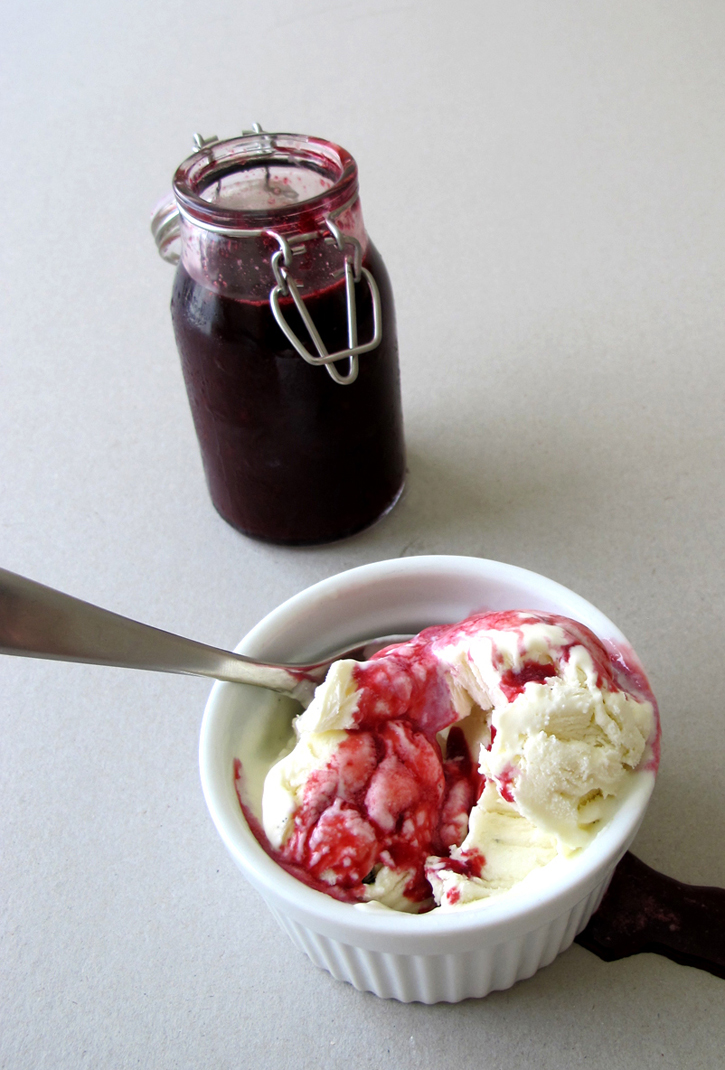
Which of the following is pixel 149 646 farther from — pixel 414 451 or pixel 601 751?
pixel 414 451

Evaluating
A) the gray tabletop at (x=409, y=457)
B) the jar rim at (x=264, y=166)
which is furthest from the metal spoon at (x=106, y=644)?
the jar rim at (x=264, y=166)

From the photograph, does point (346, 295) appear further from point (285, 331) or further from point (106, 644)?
point (106, 644)

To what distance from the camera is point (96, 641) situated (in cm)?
60

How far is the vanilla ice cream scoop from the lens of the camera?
0.59 m

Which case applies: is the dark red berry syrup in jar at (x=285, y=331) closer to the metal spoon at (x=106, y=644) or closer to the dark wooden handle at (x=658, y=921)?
the metal spoon at (x=106, y=644)

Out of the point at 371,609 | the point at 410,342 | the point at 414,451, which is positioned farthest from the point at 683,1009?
the point at 410,342

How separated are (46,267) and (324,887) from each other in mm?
1126

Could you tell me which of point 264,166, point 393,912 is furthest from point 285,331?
point 393,912

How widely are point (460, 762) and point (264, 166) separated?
0.56 meters

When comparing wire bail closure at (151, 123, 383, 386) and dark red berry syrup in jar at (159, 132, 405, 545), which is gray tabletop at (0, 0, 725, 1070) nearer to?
dark red berry syrup in jar at (159, 132, 405, 545)

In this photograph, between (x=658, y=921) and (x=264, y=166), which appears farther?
(x=264, y=166)

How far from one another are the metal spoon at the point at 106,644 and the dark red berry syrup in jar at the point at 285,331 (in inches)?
9.8

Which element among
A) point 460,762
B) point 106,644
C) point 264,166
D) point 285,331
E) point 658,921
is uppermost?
point 264,166

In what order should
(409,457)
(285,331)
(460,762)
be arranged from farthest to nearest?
(409,457)
(285,331)
(460,762)
